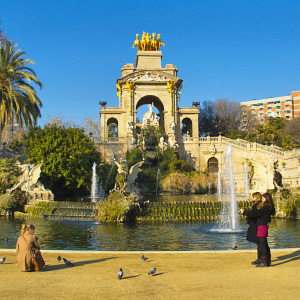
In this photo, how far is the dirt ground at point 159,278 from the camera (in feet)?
18.5

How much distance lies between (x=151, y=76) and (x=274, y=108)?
5083 cm

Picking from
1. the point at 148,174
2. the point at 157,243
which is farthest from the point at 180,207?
the point at 148,174

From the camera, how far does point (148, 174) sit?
137ft

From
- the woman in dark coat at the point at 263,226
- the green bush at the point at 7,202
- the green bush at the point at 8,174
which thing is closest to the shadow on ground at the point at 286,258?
the woman in dark coat at the point at 263,226

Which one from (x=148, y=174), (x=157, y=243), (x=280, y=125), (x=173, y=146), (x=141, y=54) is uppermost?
(x=141, y=54)

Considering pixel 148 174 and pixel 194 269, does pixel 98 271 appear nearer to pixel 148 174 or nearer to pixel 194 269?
pixel 194 269

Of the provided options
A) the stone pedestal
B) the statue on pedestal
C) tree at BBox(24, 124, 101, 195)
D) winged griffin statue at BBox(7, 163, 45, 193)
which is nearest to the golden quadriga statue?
the stone pedestal

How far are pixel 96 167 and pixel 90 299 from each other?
33022 millimetres

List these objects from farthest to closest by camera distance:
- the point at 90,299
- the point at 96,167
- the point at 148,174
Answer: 1. the point at 148,174
2. the point at 96,167
3. the point at 90,299

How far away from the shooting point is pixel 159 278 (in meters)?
6.53

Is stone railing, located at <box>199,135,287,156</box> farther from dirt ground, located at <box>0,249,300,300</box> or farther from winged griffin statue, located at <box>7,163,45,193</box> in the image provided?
dirt ground, located at <box>0,249,300,300</box>

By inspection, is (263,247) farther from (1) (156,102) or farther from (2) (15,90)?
(1) (156,102)

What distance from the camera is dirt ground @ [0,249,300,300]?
562cm

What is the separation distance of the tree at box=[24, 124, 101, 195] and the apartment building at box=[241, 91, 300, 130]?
193ft
